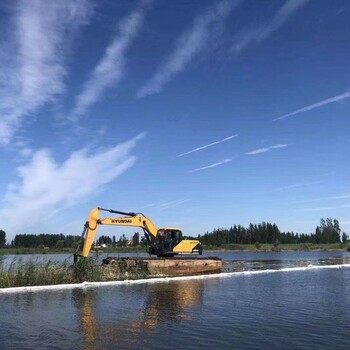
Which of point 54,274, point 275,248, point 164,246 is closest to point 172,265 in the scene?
point 164,246

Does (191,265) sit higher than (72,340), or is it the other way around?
(191,265)

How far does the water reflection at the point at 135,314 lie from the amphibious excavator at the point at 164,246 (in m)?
10.6

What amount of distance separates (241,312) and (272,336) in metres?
5.67

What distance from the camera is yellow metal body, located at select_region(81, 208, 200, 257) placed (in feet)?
135

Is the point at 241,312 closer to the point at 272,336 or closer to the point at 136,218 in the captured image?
the point at 272,336

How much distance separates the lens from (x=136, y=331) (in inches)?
726

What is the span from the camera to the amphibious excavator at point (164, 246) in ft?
142

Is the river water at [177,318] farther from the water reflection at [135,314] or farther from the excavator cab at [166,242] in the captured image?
the excavator cab at [166,242]

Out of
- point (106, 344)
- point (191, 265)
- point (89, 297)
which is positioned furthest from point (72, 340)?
point (191, 265)

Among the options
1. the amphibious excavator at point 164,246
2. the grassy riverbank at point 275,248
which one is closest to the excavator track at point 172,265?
the amphibious excavator at point 164,246

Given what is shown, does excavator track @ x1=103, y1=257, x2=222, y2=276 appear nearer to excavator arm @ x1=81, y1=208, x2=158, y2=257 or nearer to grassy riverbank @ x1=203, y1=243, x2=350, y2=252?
excavator arm @ x1=81, y1=208, x2=158, y2=257

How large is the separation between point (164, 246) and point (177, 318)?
26820 mm

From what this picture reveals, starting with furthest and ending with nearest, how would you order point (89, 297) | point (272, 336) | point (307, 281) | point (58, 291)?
point (307, 281) → point (58, 291) → point (89, 297) → point (272, 336)

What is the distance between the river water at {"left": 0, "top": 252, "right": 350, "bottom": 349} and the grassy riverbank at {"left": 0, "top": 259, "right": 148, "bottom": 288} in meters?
3.33
